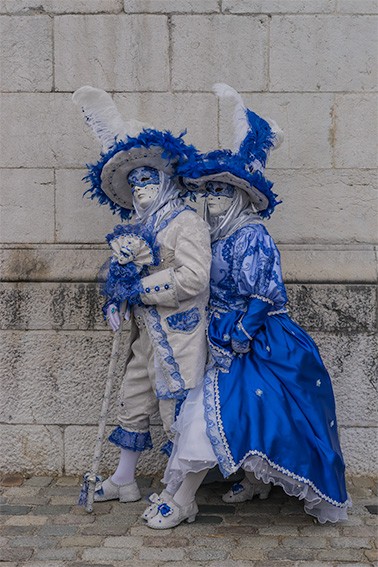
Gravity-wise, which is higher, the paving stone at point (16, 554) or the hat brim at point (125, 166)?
the hat brim at point (125, 166)

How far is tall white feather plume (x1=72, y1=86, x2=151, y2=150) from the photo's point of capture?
4551 millimetres

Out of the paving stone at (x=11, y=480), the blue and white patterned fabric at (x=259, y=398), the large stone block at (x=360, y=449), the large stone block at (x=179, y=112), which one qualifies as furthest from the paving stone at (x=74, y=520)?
the large stone block at (x=179, y=112)

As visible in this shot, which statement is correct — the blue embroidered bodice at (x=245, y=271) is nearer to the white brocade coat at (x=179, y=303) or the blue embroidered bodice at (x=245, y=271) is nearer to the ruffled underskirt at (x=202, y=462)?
the white brocade coat at (x=179, y=303)

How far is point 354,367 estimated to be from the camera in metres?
5.21

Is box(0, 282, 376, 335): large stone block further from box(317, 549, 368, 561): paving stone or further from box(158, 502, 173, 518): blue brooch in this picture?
box(317, 549, 368, 561): paving stone

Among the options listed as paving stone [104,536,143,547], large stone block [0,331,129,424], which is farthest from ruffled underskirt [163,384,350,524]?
large stone block [0,331,129,424]

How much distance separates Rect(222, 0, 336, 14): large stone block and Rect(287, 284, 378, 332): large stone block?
161 centimetres

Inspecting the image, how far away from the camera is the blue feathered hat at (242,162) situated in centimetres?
437

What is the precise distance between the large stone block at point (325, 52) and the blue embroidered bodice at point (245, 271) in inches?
48.5

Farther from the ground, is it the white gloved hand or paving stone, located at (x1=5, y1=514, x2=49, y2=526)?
the white gloved hand

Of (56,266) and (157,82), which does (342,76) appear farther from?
(56,266)

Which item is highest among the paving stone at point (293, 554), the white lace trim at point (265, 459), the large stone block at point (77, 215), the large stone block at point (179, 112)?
the large stone block at point (179, 112)

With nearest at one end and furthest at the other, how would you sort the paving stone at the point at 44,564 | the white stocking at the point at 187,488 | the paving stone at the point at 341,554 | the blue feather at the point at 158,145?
the paving stone at the point at 44,564, the paving stone at the point at 341,554, the blue feather at the point at 158,145, the white stocking at the point at 187,488

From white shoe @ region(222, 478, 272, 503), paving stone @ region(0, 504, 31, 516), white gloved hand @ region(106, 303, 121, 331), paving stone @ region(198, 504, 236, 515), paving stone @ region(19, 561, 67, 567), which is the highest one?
white gloved hand @ region(106, 303, 121, 331)
